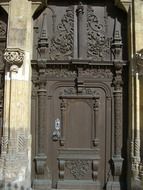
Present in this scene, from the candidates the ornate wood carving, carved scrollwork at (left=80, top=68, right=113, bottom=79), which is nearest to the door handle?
carved scrollwork at (left=80, top=68, right=113, bottom=79)

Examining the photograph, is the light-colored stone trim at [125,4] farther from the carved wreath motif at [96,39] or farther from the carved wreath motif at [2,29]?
the carved wreath motif at [2,29]

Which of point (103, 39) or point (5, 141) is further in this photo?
point (103, 39)

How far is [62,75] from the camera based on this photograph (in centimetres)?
873

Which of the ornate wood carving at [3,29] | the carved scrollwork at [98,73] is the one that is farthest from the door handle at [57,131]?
the ornate wood carving at [3,29]

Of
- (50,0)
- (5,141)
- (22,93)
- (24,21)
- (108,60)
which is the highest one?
(50,0)

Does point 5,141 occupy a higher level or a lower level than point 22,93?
lower

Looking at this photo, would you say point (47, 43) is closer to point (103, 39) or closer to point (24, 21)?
point (24, 21)

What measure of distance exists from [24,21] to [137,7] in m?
2.46

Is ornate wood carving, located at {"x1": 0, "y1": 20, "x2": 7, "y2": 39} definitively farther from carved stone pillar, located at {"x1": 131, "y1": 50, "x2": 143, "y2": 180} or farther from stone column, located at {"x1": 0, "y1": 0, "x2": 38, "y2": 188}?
carved stone pillar, located at {"x1": 131, "y1": 50, "x2": 143, "y2": 180}

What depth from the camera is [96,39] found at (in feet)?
29.0

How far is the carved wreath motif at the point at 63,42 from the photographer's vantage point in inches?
346

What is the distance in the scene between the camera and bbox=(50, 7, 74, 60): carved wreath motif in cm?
878

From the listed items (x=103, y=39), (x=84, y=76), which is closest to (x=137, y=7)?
(x=103, y=39)

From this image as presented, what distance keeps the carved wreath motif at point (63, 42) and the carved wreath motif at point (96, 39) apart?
1.35ft
